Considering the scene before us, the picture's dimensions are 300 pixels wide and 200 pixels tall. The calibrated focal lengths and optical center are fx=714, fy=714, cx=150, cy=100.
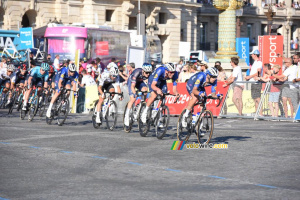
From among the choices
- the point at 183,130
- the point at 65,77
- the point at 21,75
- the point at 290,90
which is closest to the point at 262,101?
the point at 290,90

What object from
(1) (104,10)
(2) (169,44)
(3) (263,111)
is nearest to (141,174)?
(3) (263,111)

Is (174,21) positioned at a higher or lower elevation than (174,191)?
higher

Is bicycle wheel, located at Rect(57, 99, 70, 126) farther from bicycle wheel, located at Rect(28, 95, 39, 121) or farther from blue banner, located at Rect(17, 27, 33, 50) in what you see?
blue banner, located at Rect(17, 27, 33, 50)

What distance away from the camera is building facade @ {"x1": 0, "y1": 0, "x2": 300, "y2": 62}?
52.2 meters

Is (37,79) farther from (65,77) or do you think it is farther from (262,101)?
(262,101)

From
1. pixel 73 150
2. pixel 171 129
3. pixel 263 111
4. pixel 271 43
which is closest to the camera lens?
pixel 73 150

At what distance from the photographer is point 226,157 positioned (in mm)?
11688

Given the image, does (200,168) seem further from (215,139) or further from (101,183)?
(215,139)

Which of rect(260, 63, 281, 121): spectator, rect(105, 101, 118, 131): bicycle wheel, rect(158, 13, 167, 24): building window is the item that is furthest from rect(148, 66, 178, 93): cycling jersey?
rect(158, 13, 167, 24): building window

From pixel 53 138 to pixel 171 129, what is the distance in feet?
12.0

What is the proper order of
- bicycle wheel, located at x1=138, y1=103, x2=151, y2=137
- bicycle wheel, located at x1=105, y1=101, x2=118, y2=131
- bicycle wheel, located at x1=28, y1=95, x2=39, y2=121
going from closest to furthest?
bicycle wheel, located at x1=138, y1=103, x2=151, y2=137 → bicycle wheel, located at x1=105, y1=101, x2=118, y2=131 → bicycle wheel, located at x1=28, y1=95, x2=39, y2=121

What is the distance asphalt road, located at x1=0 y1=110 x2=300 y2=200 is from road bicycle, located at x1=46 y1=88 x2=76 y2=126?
1.84 m

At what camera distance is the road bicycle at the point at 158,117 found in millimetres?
14528

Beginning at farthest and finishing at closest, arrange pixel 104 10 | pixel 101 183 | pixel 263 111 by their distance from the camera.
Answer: pixel 104 10, pixel 263 111, pixel 101 183
